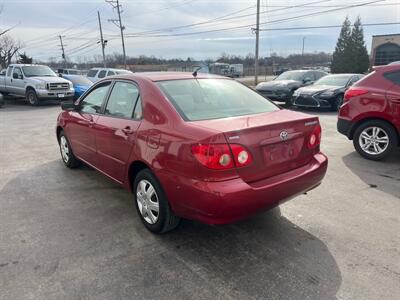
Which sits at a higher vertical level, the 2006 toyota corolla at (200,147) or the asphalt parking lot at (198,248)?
the 2006 toyota corolla at (200,147)

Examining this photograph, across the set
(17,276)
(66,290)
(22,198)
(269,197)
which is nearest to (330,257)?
(269,197)

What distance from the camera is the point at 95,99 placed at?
450 cm

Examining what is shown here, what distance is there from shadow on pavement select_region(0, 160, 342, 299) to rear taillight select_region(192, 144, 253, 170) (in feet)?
2.93

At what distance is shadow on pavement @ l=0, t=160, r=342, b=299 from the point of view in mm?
2553

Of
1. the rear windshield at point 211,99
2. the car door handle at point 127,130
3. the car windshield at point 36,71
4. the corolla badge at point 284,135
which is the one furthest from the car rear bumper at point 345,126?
the car windshield at point 36,71

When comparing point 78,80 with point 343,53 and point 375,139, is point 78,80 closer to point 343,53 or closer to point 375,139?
point 375,139

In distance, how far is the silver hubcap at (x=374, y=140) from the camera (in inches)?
223

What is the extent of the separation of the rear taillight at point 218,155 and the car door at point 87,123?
2.05 metres

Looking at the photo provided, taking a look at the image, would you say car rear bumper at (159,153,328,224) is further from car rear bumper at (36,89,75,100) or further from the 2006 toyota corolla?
car rear bumper at (36,89,75,100)

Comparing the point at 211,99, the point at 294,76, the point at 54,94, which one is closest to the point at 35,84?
the point at 54,94

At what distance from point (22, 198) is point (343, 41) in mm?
64279

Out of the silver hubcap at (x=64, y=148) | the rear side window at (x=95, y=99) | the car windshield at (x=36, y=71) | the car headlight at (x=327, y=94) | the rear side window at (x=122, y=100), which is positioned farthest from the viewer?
the car windshield at (x=36, y=71)

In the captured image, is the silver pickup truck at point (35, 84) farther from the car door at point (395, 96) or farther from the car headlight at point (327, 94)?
the car door at point (395, 96)

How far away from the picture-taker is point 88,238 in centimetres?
332
